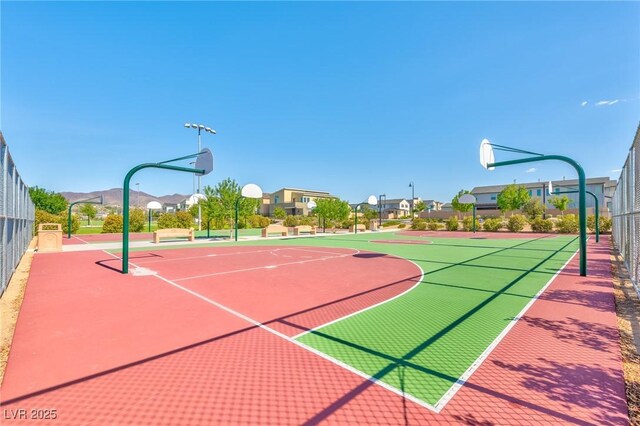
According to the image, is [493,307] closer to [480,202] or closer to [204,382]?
[204,382]

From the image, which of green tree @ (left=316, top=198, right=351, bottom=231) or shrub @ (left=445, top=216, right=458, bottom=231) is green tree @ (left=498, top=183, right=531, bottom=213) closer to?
shrub @ (left=445, top=216, right=458, bottom=231)

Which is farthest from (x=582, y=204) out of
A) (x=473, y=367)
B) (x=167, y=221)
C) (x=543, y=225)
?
(x=167, y=221)

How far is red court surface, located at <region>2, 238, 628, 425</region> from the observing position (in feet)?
10.6

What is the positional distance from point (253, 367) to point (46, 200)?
60948 mm

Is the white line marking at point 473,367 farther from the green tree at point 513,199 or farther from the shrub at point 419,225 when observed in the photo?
the green tree at point 513,199

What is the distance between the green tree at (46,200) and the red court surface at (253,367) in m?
53.3

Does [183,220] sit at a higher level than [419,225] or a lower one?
higher

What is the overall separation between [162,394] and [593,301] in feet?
30.2

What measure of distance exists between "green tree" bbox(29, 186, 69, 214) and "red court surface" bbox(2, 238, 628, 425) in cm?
5327

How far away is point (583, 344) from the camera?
15.9 feet

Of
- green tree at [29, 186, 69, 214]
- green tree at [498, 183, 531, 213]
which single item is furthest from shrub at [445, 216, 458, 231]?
green tree at [29, 186, 69, 214]

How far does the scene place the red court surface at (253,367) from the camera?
3240 mm

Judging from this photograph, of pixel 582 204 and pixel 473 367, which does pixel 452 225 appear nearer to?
pixel 582 204

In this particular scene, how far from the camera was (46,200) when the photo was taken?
47.7 m
